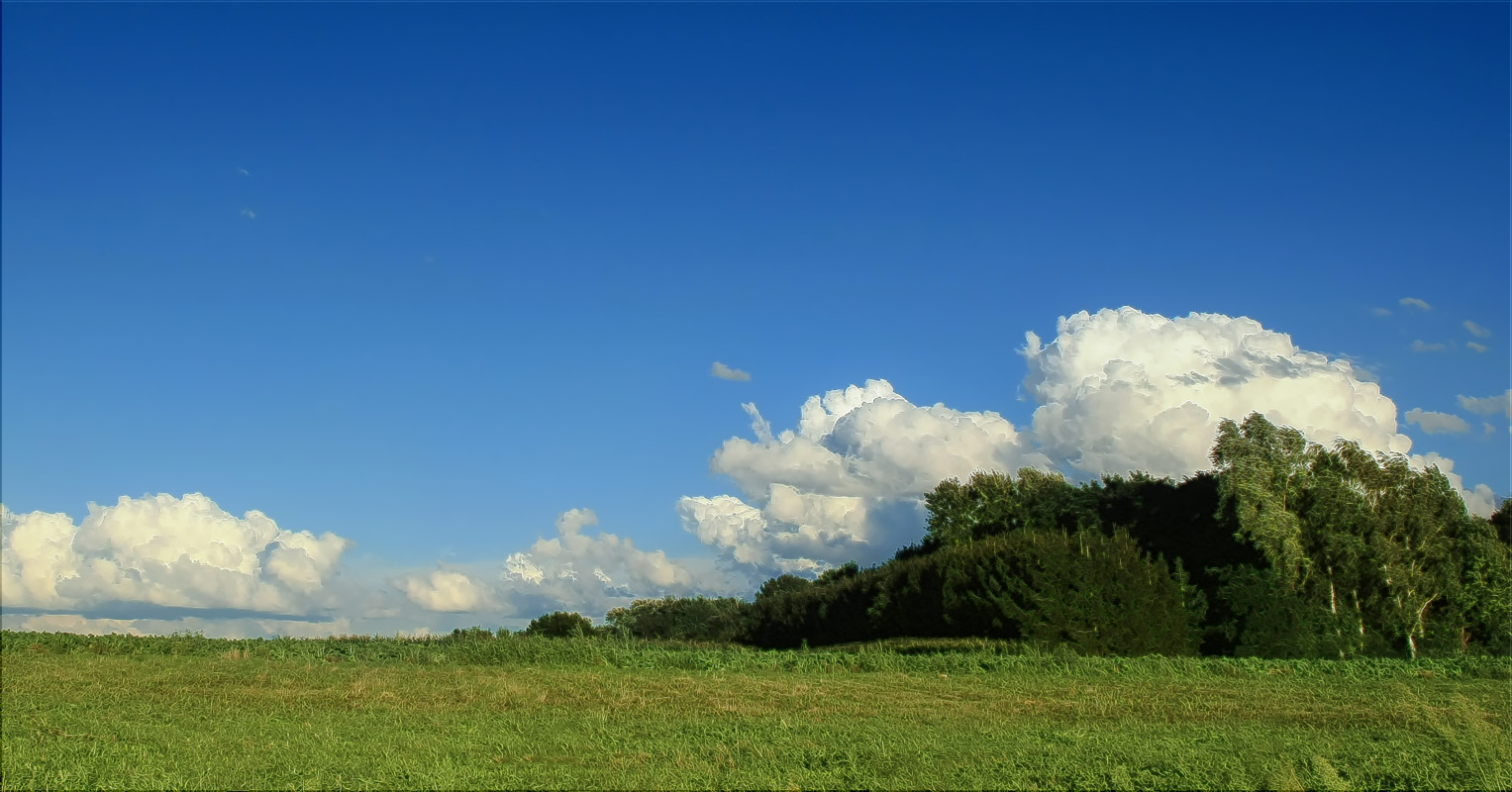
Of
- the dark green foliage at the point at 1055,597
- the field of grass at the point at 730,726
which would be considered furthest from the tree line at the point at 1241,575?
the field of grass at the point at 730,726

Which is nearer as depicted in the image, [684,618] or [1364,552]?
[1364,552]

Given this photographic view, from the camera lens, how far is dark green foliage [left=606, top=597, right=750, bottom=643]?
72.2 meters

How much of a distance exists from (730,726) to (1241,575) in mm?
39361

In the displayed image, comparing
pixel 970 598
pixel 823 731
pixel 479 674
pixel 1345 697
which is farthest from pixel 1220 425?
pixel 823 731

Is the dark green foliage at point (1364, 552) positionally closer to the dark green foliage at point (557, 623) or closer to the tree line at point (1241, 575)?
the tree line at point (1241, 575)

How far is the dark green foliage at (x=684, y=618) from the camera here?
72250mm

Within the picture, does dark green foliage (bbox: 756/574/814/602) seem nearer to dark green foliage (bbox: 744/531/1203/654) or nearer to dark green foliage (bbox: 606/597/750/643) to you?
dark green foliage (bbox: 606/597/750/643)

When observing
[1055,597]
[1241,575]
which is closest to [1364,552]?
[1241,575]

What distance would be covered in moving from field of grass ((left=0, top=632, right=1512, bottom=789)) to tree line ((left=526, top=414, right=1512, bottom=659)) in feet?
34.2

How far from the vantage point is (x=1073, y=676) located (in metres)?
22.9

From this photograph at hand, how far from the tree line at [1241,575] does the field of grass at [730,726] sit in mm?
10432

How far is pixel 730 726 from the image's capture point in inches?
500

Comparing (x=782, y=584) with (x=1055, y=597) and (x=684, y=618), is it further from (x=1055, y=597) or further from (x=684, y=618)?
(x=1055, y=597)

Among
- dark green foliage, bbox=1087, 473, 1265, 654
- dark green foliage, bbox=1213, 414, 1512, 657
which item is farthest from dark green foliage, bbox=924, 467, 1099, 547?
dark green foliage, bbox=1213, 414, 1512, 657
